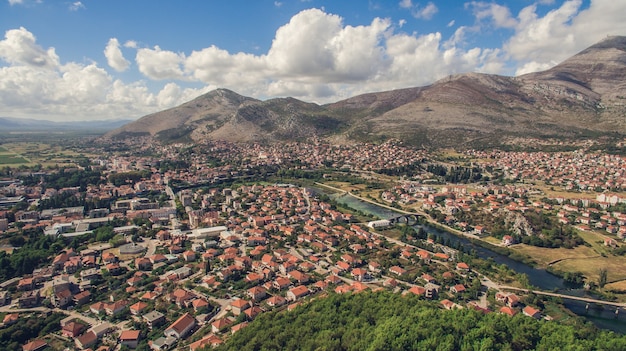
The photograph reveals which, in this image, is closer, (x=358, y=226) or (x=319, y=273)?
(x=319, y=273)

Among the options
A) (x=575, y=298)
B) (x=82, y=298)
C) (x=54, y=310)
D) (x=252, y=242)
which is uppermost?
(x=252, y=242)

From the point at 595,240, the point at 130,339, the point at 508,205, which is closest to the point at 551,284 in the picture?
the point at 595,240

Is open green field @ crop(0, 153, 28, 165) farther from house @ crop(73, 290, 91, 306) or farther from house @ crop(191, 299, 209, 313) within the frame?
house @ crop(191, 299, 209, 313)

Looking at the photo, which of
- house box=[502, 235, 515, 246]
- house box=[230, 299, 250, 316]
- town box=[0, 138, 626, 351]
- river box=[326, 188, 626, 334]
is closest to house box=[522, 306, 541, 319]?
town box=[0, 138, 626, 351]

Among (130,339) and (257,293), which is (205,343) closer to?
(130,339)

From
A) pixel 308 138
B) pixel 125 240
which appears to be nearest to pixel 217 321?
pixel 125 240

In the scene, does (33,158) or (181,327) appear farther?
(33,158)

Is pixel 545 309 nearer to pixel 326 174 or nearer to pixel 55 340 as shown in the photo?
pixel 55 340

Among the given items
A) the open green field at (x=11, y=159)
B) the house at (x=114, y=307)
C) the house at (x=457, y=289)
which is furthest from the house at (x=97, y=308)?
the open green field at (x=11, y=159)
